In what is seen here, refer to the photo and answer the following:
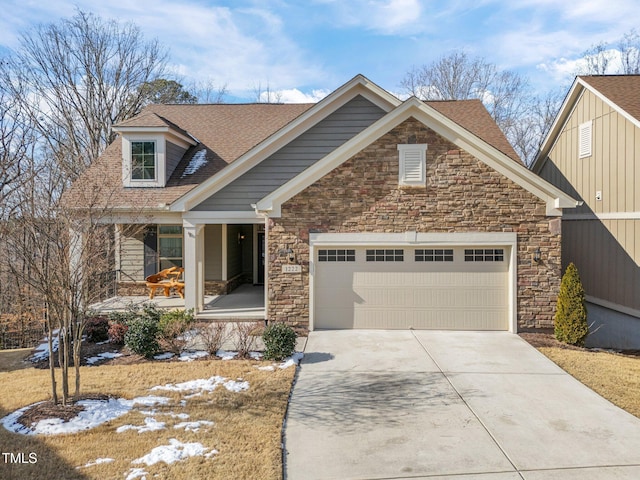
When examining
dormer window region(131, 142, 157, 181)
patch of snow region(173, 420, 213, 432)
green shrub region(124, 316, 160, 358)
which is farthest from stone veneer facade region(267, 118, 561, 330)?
dormer window region(131, 142, 157, 181)

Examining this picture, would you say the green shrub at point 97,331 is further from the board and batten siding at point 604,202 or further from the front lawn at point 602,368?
the board and batten siding at point 604,202

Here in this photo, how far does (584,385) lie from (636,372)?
1.67 metres

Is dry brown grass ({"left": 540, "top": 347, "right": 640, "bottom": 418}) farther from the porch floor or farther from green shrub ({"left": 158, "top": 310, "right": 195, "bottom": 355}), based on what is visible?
green shrub ({"left": 158, "top": 310, "right": 195, "bottom": 355})

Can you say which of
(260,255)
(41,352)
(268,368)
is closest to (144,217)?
(41,352)

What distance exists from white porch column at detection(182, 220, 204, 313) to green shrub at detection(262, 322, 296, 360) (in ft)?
12.2

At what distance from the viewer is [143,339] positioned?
9125mm

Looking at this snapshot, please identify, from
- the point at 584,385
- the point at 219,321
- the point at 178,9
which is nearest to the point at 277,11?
the point at 178,9

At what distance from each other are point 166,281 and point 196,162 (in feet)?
13.2

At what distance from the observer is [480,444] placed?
17.6 feet

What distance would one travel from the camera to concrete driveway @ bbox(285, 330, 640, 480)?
488cm

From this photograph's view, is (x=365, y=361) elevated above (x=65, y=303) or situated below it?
below

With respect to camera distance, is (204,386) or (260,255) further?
(260,255)

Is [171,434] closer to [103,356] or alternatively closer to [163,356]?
[163,356]

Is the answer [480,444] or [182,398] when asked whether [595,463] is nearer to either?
[480,444]
